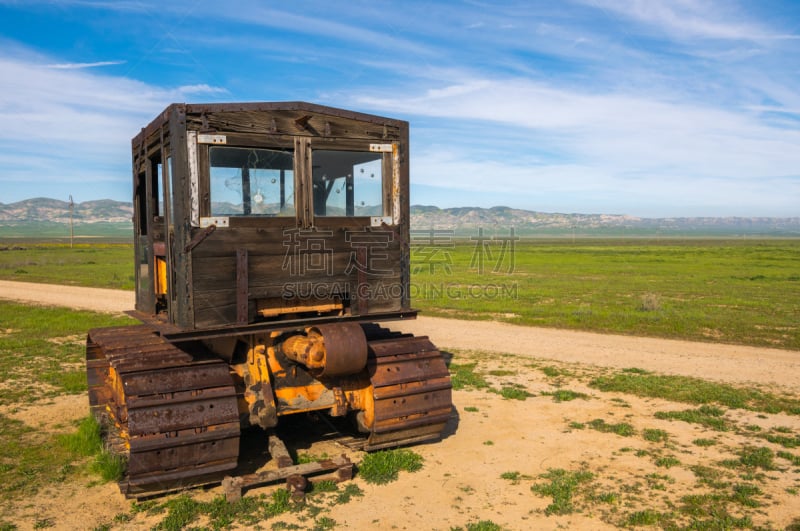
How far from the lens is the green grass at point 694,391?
9680 mm

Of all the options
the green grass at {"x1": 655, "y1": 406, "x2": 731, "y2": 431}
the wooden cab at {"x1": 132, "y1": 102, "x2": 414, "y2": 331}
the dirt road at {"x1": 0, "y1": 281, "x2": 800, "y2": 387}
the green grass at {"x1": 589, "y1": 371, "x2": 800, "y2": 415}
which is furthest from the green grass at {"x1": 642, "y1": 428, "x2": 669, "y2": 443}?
the dirt road at {"x1": 0, "y1": 281, "x2": 800, "y2": 387}

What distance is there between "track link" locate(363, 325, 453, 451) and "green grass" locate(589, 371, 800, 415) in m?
4.49

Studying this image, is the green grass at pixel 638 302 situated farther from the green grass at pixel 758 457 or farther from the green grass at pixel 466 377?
the green grass at pixel 758 457

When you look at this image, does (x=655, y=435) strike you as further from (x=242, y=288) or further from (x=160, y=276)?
(x=160, y=276)

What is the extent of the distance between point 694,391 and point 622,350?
4017mm

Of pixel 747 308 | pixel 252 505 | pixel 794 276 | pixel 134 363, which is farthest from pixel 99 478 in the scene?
pixel 794 276

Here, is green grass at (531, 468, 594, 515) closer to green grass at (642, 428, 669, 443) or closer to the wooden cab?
green grass at (642, 428, 669, 443)

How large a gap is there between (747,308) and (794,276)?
1910 centimetres

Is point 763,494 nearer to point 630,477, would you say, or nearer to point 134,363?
point 630,477

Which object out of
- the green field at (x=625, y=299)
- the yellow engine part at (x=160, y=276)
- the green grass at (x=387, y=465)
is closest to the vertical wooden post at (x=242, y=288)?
the yellow engine part at (x=160, y=276)

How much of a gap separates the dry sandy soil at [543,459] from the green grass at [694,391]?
1.02 ft

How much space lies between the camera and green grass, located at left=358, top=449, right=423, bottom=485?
679 cm

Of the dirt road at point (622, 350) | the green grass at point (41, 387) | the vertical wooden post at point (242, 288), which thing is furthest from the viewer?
the dirt road at point (622, 350)

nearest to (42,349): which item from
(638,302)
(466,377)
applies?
(466,377)
